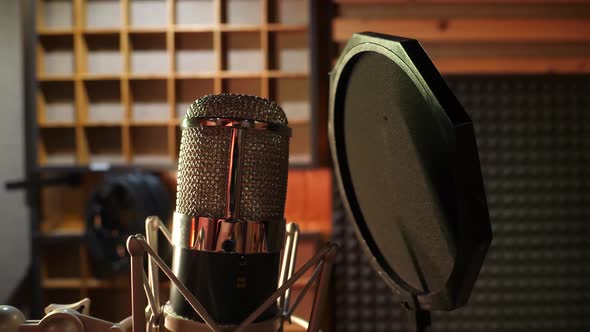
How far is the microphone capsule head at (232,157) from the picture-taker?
73 centimetres

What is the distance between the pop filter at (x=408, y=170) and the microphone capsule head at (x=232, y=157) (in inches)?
4.5

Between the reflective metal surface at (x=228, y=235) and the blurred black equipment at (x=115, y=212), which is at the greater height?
the reflective metal surface at (x=228, y=235)

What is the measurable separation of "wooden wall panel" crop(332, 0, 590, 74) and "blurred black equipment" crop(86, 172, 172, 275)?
1.48 metres

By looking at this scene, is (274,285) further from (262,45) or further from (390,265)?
(262,45)

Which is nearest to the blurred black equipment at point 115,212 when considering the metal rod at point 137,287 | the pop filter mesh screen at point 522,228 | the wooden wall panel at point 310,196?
the wooden wall panel at point 310,196

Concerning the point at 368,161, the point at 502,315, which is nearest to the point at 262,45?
the point at 502,315

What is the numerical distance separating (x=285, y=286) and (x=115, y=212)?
10.0 ft

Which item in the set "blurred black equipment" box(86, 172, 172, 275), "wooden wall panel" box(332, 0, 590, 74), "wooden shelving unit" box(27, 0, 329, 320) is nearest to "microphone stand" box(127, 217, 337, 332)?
"blurred black equipment" box(86, 172, 172, 275)

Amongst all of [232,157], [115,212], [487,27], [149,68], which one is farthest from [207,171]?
[149,68]

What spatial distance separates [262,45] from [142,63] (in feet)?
2.89

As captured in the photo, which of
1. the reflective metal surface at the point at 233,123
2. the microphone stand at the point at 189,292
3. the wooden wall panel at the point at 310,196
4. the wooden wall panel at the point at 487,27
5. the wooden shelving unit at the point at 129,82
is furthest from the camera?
the wooden wall panel at the point at 310,196

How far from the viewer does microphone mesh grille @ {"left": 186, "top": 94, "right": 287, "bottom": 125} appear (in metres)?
0.75

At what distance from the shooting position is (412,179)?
0.67 metres

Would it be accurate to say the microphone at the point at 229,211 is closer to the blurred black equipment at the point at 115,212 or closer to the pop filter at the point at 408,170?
the pop filter at the point at 408,170
